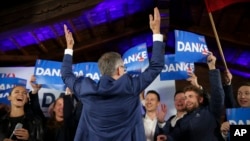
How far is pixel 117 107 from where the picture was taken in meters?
2.19

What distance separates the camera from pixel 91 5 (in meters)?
5.16

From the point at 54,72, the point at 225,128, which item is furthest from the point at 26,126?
the point at 225,128

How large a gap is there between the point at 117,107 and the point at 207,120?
3.48 feet

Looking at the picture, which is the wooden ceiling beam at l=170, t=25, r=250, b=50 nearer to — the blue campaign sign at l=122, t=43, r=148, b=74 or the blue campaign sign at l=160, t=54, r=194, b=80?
the blue campaign sign at l=160, t=54, r=194, b=80

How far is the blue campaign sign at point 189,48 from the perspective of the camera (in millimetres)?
3721

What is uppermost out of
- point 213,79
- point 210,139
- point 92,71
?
point 92,71

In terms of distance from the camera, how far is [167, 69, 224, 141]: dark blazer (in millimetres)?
2928

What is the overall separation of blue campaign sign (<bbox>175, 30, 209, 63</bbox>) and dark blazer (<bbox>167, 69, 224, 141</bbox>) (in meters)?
0.76

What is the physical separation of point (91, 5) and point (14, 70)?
135 cm

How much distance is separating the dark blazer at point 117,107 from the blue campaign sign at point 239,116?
99 centimetres

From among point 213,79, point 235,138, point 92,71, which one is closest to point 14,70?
point 92,71

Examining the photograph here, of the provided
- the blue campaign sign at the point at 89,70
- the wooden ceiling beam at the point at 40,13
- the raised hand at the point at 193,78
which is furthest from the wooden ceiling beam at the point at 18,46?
the raised hand at the point at 193,78

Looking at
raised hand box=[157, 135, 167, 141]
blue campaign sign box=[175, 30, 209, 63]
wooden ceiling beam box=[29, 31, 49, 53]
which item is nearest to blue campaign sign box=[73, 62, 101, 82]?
blue campaign sign box=[175, 30, 209, 63]

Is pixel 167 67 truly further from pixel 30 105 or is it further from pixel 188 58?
pixel 30 105
